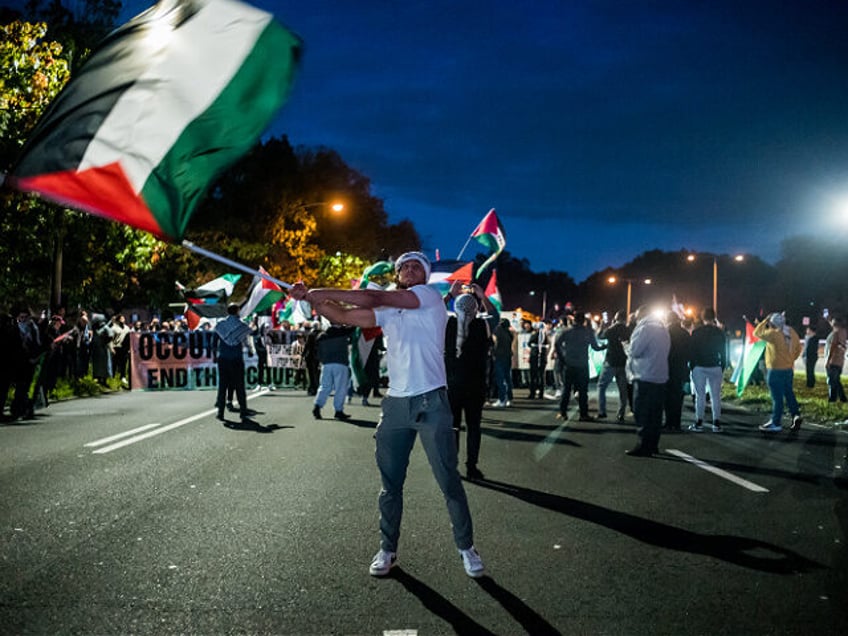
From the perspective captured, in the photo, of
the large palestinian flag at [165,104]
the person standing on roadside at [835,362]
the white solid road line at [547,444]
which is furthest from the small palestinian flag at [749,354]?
the large palestinian flag at [165,104]

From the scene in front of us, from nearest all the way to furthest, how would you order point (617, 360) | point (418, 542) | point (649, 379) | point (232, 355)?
point (418, 542) < point (649, 379) < point (232, 355) < point (617, 360)

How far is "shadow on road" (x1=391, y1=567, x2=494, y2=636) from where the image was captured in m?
4.08

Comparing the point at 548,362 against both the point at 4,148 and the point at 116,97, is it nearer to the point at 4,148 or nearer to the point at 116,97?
the point at 4,148

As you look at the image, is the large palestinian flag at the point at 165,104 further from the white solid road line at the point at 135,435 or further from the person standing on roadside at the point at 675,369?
the person standing on roadside at the point at 675,369

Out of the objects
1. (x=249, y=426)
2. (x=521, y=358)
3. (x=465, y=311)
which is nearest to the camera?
(x=465, y=311)

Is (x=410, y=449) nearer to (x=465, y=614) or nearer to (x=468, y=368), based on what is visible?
(x=465, y=614)

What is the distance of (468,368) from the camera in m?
8.91

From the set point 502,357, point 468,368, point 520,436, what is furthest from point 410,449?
point 502,357

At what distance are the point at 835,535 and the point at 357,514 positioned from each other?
379 cm

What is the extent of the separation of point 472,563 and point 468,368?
4.07 m

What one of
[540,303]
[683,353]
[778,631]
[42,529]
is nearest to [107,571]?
[42,529]

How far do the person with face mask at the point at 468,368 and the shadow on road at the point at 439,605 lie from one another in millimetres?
3548

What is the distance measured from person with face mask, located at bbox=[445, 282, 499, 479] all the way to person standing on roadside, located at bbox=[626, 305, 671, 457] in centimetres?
254

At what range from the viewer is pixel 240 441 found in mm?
11250
